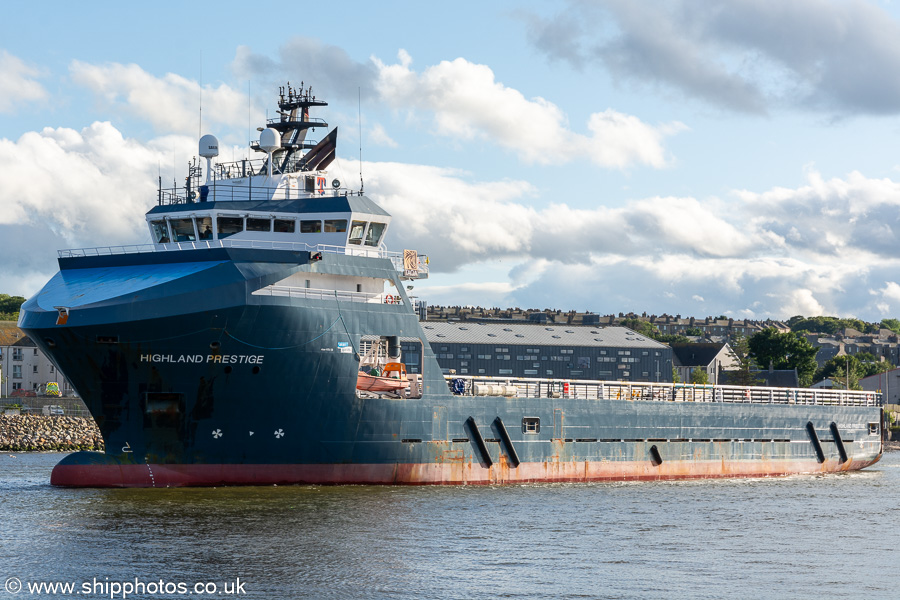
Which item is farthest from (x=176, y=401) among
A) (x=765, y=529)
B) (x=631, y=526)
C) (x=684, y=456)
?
(x=684, y=456)

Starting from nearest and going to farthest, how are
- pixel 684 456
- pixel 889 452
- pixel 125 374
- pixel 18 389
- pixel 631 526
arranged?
1. pixel 631 526
2. pixel 125 374
3. pixel 684 456
4. pixel 889 452
5. pixel 18 389

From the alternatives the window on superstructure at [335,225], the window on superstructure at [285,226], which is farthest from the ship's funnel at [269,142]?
the window on superstructure at [335,225]

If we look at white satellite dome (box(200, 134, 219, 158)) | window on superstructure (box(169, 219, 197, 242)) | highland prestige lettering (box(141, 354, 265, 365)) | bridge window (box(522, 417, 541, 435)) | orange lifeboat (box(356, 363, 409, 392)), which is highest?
white satellite dome (box(200, 134, 219, 158))

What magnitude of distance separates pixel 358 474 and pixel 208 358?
5958mm

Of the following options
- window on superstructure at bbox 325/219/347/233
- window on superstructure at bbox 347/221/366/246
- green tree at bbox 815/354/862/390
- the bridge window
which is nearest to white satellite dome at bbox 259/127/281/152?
window on superstructure at bbox 325/219/347/233

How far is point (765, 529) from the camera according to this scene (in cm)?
2917

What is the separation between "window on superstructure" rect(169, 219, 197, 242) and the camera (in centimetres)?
3606

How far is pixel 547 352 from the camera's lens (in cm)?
10075

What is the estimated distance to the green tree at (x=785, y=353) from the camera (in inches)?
4577

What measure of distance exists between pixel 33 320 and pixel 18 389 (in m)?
73.1

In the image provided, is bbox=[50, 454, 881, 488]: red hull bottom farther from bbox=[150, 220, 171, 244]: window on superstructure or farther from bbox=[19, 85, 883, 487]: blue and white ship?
bbox=[150, 220, 171, 244]: window on superstructure

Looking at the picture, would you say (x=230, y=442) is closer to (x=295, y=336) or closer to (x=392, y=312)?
(x=295, y=336)

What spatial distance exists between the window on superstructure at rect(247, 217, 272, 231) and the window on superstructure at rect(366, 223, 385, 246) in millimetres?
3384

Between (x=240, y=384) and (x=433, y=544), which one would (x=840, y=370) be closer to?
(x=240, y=384)
